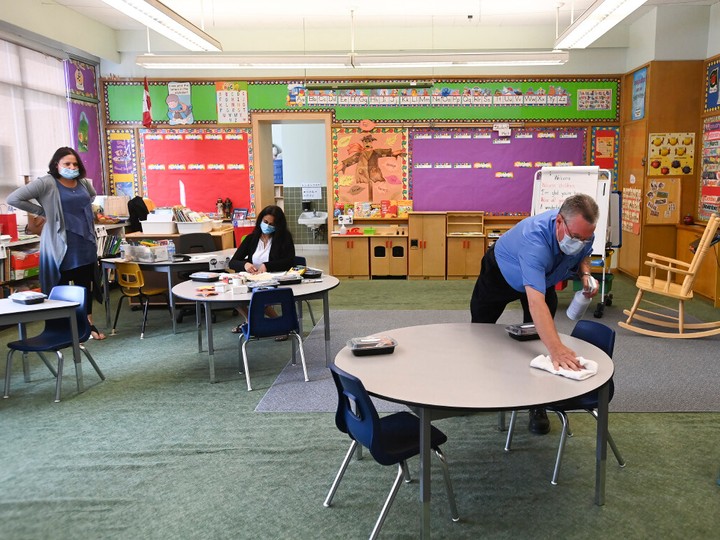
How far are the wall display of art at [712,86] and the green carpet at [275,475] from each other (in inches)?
218

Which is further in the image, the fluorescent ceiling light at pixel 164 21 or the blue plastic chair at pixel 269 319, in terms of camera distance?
the fluorescent ceiling light at pixel 164 21

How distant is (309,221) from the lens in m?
11.9

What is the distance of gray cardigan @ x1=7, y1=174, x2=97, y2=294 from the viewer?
18.8 feet

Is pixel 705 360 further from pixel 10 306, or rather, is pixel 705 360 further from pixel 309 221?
pixel 309 221

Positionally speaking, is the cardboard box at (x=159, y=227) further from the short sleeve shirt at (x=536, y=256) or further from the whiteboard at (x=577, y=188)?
the short sleeve shirt at (x=536, y=256)

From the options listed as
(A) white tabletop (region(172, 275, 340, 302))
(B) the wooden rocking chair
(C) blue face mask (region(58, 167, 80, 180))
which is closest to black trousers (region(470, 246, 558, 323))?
(A) white tabletop (region(172, 275, 340, 302))

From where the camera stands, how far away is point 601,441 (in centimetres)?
296

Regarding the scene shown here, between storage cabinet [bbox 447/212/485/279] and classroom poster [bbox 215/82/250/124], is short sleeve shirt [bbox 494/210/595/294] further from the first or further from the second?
classroom poster [bbox 215/82/250/124]

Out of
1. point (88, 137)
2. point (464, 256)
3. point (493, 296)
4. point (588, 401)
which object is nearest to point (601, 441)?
point (588, 401)

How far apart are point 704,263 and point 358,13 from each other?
5.60m

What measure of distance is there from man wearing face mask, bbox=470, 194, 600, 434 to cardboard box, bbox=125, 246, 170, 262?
3719 millimetres

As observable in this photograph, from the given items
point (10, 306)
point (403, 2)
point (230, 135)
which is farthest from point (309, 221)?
point (10, 306)

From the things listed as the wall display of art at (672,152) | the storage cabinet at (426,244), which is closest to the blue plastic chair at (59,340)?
the storage cabinet at (426,244)

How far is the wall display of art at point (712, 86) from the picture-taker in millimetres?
7965
